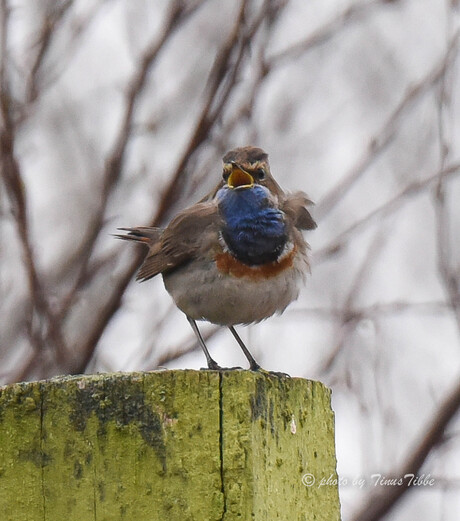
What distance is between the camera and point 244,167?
4402 millimetres

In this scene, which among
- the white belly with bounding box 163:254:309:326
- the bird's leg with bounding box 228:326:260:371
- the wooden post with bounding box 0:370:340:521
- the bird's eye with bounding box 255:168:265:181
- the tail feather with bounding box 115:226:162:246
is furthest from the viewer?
the tail feather with bounding box 115:226:162:246

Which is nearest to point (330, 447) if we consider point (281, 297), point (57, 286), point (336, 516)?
point (336, 516)

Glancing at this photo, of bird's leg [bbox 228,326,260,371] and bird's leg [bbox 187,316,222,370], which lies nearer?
bird's leg [bbox 187,316,222,370]

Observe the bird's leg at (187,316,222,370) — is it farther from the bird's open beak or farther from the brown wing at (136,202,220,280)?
the bird's open beak

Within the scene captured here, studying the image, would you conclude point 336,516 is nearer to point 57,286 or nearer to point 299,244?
point 299,244

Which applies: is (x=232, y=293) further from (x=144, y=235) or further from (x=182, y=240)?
(x=144, y=235)

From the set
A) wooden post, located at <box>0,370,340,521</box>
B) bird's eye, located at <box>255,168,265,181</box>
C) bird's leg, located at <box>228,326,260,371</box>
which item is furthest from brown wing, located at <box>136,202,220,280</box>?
wooden post, located at <box>0,370,340,521</box>

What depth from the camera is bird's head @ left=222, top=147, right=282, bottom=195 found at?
173 inches

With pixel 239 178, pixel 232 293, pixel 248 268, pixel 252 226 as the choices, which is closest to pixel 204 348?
pixel 232 293

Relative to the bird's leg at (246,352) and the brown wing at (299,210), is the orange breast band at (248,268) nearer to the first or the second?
the brown wing at (299,210)

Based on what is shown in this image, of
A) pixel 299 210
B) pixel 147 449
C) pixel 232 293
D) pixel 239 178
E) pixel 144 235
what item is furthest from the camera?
pixel 144 235

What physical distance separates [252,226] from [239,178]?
24 centimetres

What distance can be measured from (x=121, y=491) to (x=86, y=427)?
0.59ft

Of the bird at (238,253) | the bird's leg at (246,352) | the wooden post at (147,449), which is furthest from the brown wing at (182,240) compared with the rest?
the wooden post at (147,449)
